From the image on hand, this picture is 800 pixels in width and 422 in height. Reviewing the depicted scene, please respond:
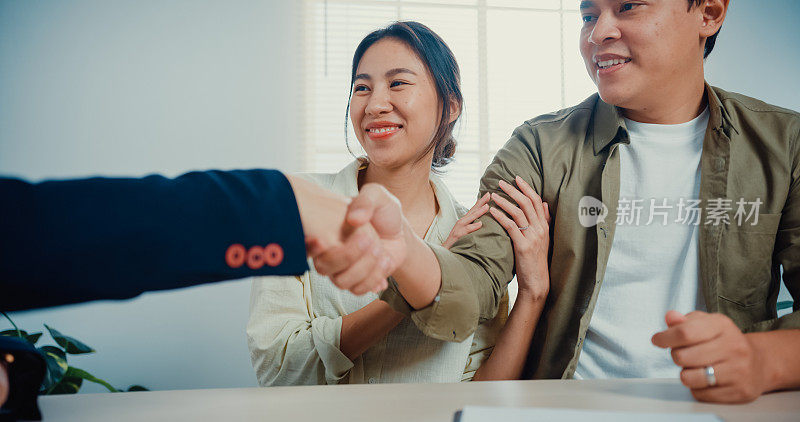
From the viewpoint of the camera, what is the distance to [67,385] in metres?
1.89

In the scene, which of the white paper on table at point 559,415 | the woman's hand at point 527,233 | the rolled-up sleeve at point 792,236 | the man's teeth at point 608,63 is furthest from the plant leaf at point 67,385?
the rolled-up sleeve at point 792,236

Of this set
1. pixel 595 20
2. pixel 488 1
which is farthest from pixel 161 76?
pixel 595 20

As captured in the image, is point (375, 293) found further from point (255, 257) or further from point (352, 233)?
point (255, 257)

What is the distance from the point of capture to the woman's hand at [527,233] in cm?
113

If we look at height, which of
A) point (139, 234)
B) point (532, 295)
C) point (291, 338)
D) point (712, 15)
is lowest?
point (291, 338)

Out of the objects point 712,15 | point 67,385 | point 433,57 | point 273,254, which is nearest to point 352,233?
point 273,254

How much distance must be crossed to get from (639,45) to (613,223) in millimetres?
367

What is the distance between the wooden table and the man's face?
660mm

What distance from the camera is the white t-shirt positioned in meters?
1.15

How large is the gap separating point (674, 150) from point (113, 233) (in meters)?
1.14

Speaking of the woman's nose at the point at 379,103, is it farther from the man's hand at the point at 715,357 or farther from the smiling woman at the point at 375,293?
the man's hand at the point at 715,357

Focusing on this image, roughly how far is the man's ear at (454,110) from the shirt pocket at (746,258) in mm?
741

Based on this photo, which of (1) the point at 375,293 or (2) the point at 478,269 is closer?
(2) the point at 478,269

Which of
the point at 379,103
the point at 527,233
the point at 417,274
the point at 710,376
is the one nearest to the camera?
the point at 710,376
